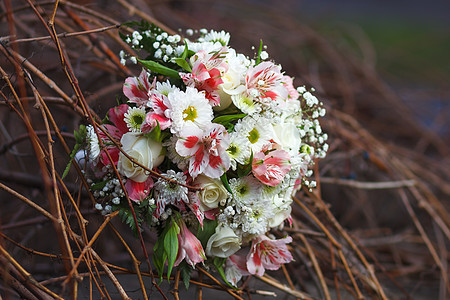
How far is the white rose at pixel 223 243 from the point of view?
75 centimetres

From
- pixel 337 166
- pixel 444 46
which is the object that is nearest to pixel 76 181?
pixel 337 166

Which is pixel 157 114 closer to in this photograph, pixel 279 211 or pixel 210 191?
pixel 210 191

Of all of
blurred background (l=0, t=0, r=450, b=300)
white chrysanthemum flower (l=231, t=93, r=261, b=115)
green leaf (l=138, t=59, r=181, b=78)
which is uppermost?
green leaf (l=138, t=59, r=181, b=78)

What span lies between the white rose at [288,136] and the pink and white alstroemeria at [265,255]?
Answer: 175 mm

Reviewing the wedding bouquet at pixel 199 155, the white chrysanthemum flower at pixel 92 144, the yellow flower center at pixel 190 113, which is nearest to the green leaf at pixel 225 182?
the wedding bouquet at pixel 199 155

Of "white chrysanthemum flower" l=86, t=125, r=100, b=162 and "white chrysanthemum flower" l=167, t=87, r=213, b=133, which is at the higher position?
"white chrysanthemum flower" l=167, t=87, r=213, b=133

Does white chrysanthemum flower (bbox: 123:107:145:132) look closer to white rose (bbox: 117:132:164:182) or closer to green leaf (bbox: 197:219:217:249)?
white rose (bbox: 117:132:164:182)

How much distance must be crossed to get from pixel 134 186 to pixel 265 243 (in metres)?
0.28

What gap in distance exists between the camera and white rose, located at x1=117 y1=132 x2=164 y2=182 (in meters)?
0.69

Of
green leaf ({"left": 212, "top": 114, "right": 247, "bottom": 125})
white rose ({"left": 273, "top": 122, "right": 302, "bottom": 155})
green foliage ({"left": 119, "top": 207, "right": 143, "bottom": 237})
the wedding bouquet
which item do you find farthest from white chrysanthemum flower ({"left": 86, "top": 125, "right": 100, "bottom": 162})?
white rose ({"left": 273, "top": 122, "right": 302, "bottom": 155})

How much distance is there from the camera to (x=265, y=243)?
796 millimetres

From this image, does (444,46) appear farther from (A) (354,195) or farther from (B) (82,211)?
(B) (82,211)

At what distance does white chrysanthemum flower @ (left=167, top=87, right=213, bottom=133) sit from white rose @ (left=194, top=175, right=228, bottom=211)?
10 cm

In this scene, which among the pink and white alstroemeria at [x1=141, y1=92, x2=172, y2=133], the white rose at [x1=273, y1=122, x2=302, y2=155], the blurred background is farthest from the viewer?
the blurred background
